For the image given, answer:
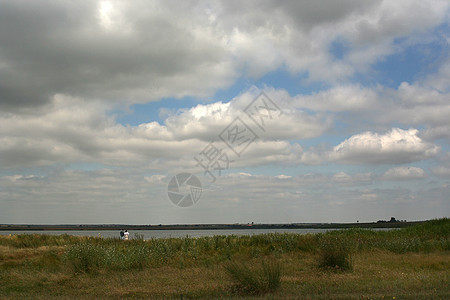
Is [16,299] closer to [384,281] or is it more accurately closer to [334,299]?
[334,299]

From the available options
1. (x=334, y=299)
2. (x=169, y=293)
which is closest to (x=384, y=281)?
(x=334, y=299)

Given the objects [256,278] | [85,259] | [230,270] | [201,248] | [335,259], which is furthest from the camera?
[201,248]

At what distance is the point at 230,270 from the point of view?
13.4 m

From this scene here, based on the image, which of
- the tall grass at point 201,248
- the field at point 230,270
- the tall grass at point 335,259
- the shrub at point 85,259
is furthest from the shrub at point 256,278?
the shrub at point 85,259

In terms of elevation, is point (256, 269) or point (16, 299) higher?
point (256, 269)

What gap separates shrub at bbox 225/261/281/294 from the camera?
13.0m

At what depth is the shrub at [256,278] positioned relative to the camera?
42.8 ft

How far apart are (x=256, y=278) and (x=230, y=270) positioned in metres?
0.94

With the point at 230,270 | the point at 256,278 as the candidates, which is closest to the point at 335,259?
the point at 256,278

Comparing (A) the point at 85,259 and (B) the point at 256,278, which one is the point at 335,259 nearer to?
(B) the point at 256,278

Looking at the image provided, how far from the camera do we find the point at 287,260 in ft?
69.9

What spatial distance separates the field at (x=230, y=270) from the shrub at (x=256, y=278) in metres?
0.03

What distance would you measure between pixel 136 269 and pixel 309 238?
1265cm

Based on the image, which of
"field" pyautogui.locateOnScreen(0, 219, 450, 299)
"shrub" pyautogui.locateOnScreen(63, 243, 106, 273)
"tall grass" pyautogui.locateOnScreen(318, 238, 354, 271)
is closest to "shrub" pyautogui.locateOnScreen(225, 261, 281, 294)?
"field" pyautogui.locateOnScreen(0, 219, 450, 299)
